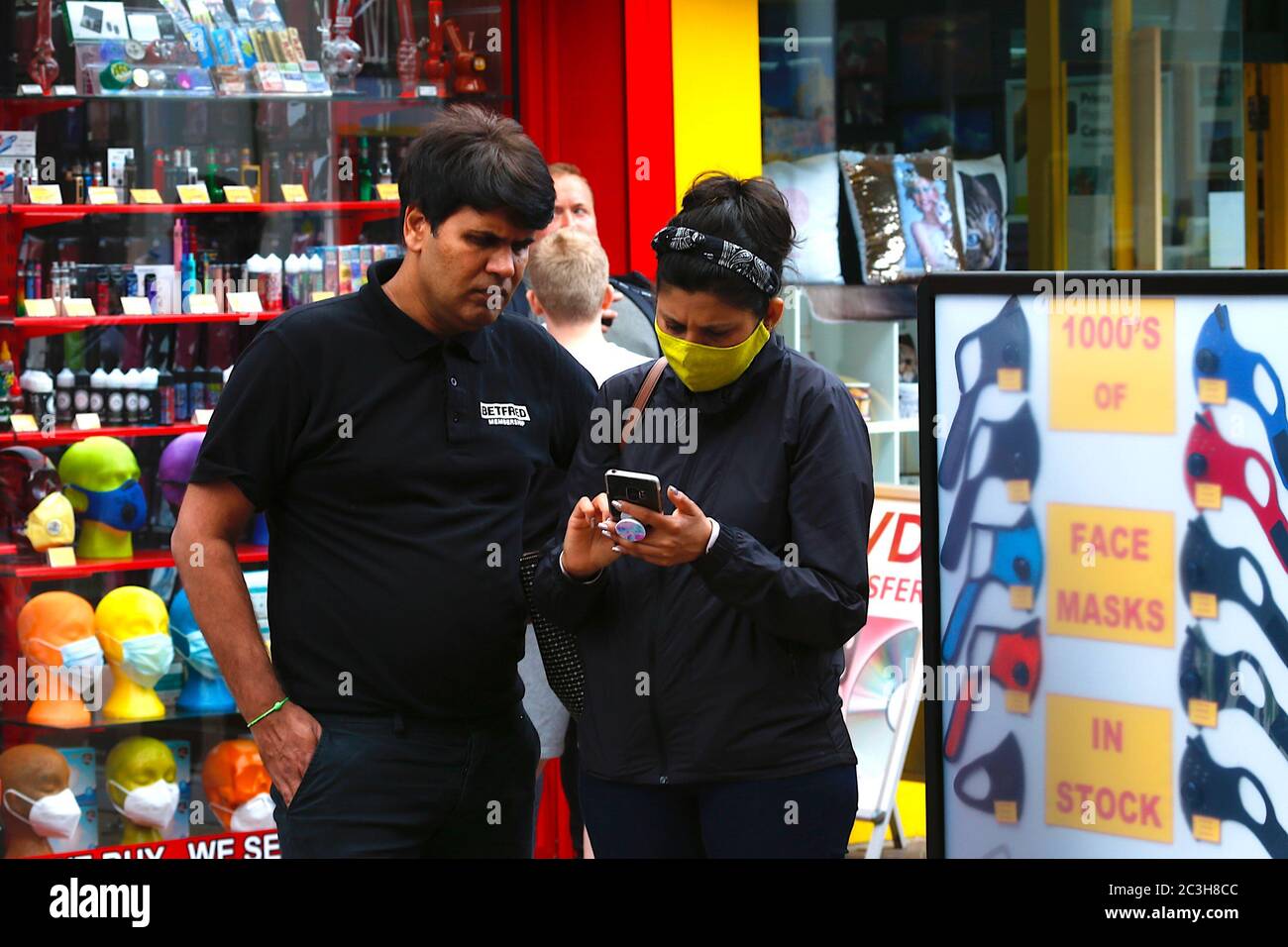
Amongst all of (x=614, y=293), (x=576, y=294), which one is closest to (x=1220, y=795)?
(x=576, y=294)

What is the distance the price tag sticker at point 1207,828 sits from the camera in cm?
241

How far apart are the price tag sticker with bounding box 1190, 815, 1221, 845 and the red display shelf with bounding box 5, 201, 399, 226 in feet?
10.8

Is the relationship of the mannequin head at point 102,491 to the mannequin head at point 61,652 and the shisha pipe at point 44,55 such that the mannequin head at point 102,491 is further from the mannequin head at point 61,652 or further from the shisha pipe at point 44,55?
the shisha pipe at point 44,55

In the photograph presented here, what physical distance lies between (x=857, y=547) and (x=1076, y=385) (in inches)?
17.5

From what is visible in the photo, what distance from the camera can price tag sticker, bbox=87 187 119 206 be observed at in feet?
15.5

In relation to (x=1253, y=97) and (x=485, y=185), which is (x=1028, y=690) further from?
(x=1253, y=97)

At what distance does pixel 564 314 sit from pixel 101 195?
1750 mm

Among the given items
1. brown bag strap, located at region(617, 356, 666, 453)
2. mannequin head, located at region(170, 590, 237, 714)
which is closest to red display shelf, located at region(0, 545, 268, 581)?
mannequin head, located at region(170, 590, 237, 714)

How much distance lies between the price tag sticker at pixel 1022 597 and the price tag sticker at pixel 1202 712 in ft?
0.91

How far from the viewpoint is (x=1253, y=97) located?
22.1 ft

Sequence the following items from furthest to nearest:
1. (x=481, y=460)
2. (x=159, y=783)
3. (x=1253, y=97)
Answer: (x=1253, y=97) < (x=159, y=783) < (x=481, y=460)

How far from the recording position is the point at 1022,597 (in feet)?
8.36

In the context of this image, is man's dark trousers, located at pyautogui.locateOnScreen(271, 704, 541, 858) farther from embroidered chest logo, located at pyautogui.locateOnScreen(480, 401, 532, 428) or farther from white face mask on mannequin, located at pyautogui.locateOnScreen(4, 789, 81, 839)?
white face mask on mannequin, located at pyautogui.locateOnScreen(4, 789, 81, 839)

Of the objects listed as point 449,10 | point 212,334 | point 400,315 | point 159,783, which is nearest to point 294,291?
point 212,334
